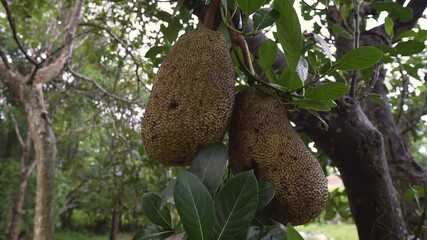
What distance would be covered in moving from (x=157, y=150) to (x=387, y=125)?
0.84 metres

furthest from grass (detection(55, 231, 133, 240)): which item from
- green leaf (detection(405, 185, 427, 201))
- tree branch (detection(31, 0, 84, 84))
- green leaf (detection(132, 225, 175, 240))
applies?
green leaf (detection(132, 225, 175, 240))

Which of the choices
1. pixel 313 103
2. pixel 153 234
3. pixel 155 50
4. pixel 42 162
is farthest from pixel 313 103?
pixel 42 162

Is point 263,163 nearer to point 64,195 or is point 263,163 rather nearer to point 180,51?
point 180,51

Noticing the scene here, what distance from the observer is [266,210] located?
50cm

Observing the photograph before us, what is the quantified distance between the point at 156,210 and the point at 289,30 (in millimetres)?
255

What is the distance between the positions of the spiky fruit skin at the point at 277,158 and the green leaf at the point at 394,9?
441mm

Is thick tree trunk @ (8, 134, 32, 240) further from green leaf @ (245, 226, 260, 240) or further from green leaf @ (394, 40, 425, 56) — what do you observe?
green leaf @ (245, 226, 260, 240)

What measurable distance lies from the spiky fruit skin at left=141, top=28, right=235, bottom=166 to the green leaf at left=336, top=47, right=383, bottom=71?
5.8 inches

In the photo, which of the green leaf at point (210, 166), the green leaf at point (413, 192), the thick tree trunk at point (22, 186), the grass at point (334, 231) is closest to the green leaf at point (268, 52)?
the green leaf at point (210, 166)

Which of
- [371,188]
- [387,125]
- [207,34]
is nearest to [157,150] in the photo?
Answer: [207,34]

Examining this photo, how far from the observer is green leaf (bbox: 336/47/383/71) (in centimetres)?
50

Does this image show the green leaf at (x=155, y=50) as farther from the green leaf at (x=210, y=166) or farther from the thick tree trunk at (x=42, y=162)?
the thick tree trunk at (x=42, y=162)

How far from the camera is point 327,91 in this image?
492mm

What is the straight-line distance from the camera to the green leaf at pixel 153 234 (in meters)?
0.45
